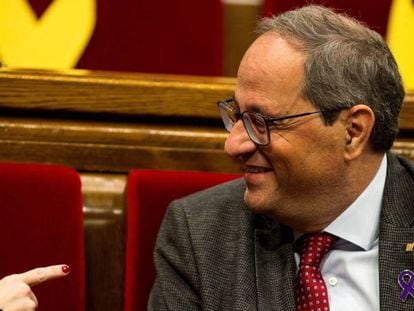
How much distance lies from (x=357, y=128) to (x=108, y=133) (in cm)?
24

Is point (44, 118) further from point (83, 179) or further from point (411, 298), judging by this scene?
point (411, 298)

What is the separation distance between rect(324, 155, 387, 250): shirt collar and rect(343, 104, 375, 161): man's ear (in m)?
0.04

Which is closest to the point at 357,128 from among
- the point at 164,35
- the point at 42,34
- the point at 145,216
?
the point at 145,216

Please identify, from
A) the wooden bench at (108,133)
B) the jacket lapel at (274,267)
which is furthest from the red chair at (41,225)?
the jacket lapel at (274,267)

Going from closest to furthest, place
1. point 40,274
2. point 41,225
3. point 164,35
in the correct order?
point 40,274
point 41,225
point 164,35

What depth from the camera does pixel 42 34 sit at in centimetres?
94

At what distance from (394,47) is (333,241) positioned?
0.41 m

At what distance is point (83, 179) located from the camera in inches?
28.3

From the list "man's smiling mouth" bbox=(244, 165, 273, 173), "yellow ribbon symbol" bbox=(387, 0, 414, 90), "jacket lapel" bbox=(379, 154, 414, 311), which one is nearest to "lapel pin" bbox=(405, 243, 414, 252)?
"jacket lapel" bbox=(379, 154, 414, 311)

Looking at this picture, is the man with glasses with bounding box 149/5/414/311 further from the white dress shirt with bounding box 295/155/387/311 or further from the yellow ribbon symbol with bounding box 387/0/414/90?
the yellow ribbon symbol with bounding box 387/0/414/90

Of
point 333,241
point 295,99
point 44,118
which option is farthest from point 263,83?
point 44,118

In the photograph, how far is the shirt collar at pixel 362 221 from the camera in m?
0.62

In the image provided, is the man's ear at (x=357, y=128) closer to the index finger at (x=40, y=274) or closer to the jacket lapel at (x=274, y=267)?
the jacket lapel at (x=274, y=267)

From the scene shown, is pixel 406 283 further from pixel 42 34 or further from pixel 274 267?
pixel 42 34
